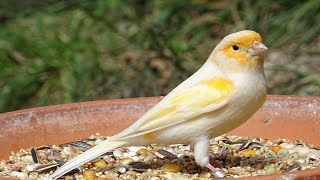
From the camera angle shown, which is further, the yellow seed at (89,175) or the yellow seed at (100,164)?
the yellow seed at (100,164)

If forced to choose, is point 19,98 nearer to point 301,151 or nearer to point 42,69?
point 42,69

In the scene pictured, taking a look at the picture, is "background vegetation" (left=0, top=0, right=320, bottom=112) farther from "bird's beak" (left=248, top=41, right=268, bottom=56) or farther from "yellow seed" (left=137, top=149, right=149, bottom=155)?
"bird's beak" (left=248, top=41, right=268, bottom=56)

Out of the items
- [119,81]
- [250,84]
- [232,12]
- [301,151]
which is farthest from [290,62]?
[250,84]

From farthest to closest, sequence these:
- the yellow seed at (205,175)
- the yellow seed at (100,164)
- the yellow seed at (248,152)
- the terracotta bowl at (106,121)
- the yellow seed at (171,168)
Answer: the terracotta bowl at (106,121) < the yellow seed at (248,152) < the yellow seed at (100,164) < the yellow seed at (171,168) < the yellow seed at (205,175)

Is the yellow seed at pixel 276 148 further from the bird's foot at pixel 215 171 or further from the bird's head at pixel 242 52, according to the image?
the bird's head at pixel 242 52

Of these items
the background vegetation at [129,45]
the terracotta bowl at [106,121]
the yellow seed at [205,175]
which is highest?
the background vegetation at [129,45]

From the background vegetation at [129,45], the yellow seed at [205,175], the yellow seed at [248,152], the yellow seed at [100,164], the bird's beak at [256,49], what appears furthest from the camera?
the background vegetation at [129,45]

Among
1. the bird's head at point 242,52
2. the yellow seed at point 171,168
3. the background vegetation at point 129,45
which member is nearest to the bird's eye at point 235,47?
the bird's head at point 242,52

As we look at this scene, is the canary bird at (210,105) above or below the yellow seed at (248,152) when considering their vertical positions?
above

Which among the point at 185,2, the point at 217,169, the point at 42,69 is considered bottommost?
the point at 217,169
